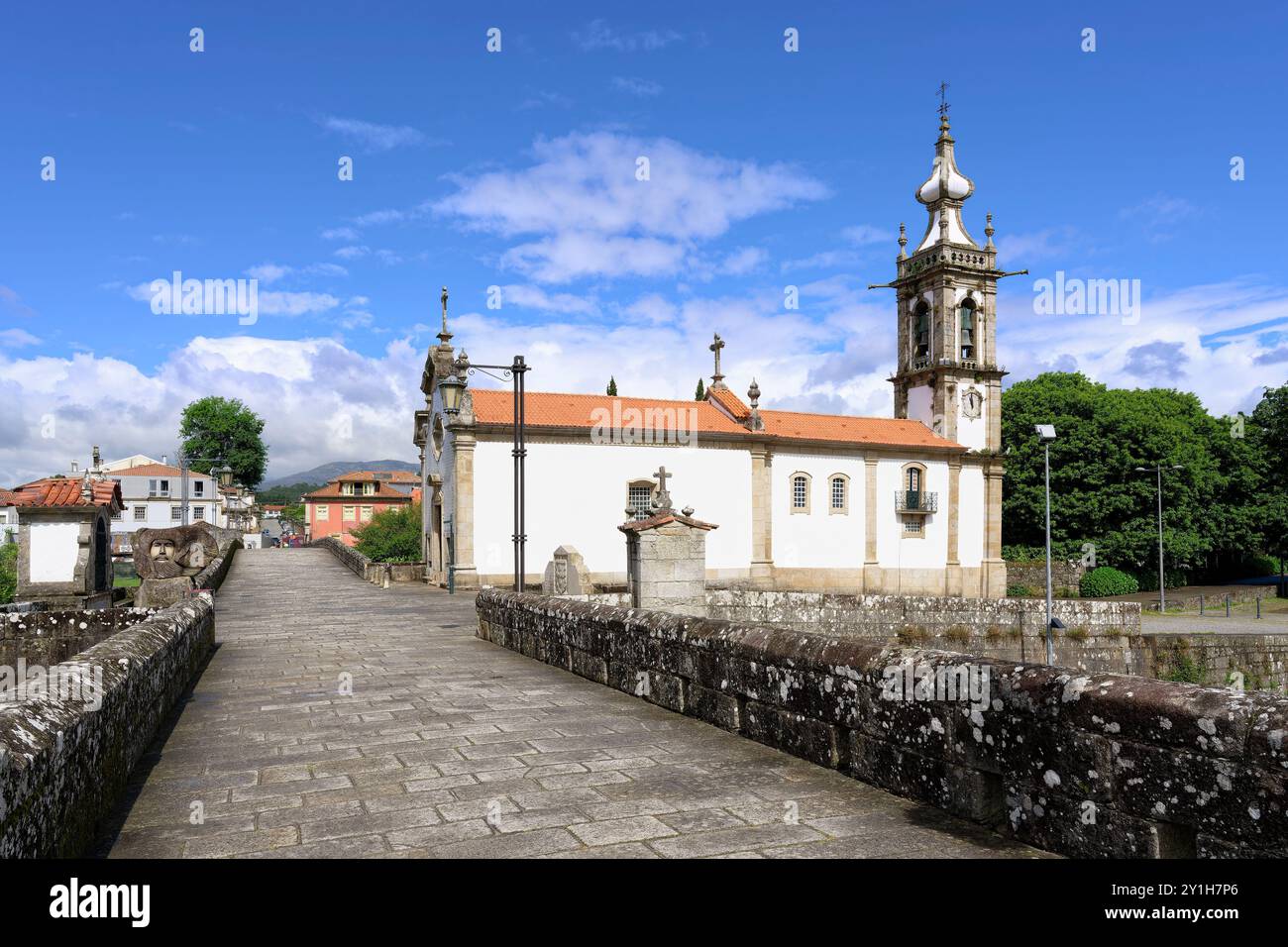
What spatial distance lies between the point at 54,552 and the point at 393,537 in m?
30.1

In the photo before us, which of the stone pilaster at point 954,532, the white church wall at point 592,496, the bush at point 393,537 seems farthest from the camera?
the bush at point 393,537

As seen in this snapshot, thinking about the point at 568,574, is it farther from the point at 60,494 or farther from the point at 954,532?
the point at 954,532

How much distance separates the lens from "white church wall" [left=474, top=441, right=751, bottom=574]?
29.9 m

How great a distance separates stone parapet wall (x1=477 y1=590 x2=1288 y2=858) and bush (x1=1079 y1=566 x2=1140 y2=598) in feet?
144

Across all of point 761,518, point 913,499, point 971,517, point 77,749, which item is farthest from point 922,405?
point 77,749

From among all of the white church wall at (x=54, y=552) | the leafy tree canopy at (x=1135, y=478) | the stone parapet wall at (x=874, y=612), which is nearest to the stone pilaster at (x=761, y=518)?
the stone parapet wall at (x=874, y=612)

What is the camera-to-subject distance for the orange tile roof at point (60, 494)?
16031mm

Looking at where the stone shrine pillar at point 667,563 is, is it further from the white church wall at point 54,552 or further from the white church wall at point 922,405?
the white church wall at point 922,405

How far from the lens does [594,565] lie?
104 feet

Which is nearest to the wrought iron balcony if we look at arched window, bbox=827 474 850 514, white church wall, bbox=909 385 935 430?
arched window, bbox=827 474 850 514

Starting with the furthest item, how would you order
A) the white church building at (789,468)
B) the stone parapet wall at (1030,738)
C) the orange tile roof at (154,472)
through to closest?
the orange tile roof at (154,472) → the white church building at (789,468) → the stone parapet wall at (1030,738)

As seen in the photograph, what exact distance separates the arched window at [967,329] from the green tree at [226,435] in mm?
56774

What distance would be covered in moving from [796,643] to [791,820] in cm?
148
